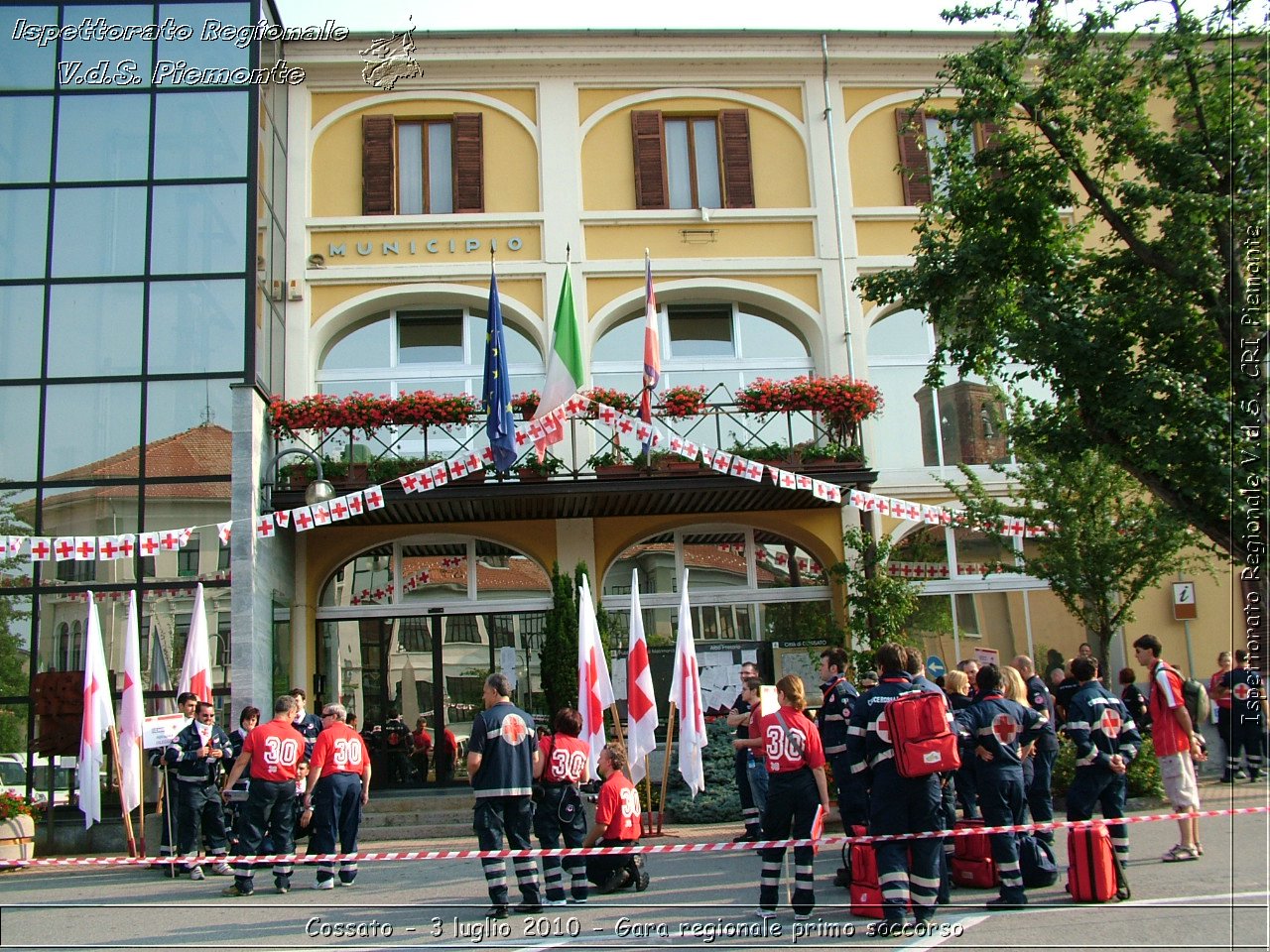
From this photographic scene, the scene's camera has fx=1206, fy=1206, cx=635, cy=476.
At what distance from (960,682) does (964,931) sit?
274 centimetres

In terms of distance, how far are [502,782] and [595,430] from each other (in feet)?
28.2

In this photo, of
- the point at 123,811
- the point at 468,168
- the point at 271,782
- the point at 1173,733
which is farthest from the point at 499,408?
the point at 1173,733

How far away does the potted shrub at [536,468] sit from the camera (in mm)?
16406

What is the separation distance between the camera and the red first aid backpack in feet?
25.4

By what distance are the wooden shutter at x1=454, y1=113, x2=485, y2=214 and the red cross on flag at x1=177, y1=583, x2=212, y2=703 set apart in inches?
300

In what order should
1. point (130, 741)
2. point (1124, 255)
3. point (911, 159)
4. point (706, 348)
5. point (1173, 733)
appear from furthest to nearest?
point (911, 159), point (706, 348), point (130, 741), point (1124, 255), point (1173, 733)

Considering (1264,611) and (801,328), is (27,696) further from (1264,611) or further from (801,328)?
(1264,611)

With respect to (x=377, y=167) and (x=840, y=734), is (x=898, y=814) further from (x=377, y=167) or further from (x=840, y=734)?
(x=377, y=167)

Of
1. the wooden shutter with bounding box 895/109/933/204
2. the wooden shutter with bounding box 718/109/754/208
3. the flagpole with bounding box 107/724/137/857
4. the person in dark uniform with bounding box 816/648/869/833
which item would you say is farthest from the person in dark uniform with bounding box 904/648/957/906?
the wooden shutter with bounding box 895/109/933/204

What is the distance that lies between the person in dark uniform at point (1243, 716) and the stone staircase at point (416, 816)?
29.7ft

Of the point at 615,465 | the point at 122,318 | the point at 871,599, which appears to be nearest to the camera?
the point at 122,318

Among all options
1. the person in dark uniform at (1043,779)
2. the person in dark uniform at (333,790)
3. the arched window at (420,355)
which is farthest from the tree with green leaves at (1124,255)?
the arched window at (420,355)

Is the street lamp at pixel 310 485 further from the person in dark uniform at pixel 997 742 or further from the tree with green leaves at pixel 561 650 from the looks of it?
the person in dark uniform at pixel 997 742

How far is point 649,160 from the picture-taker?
19.2 metres
